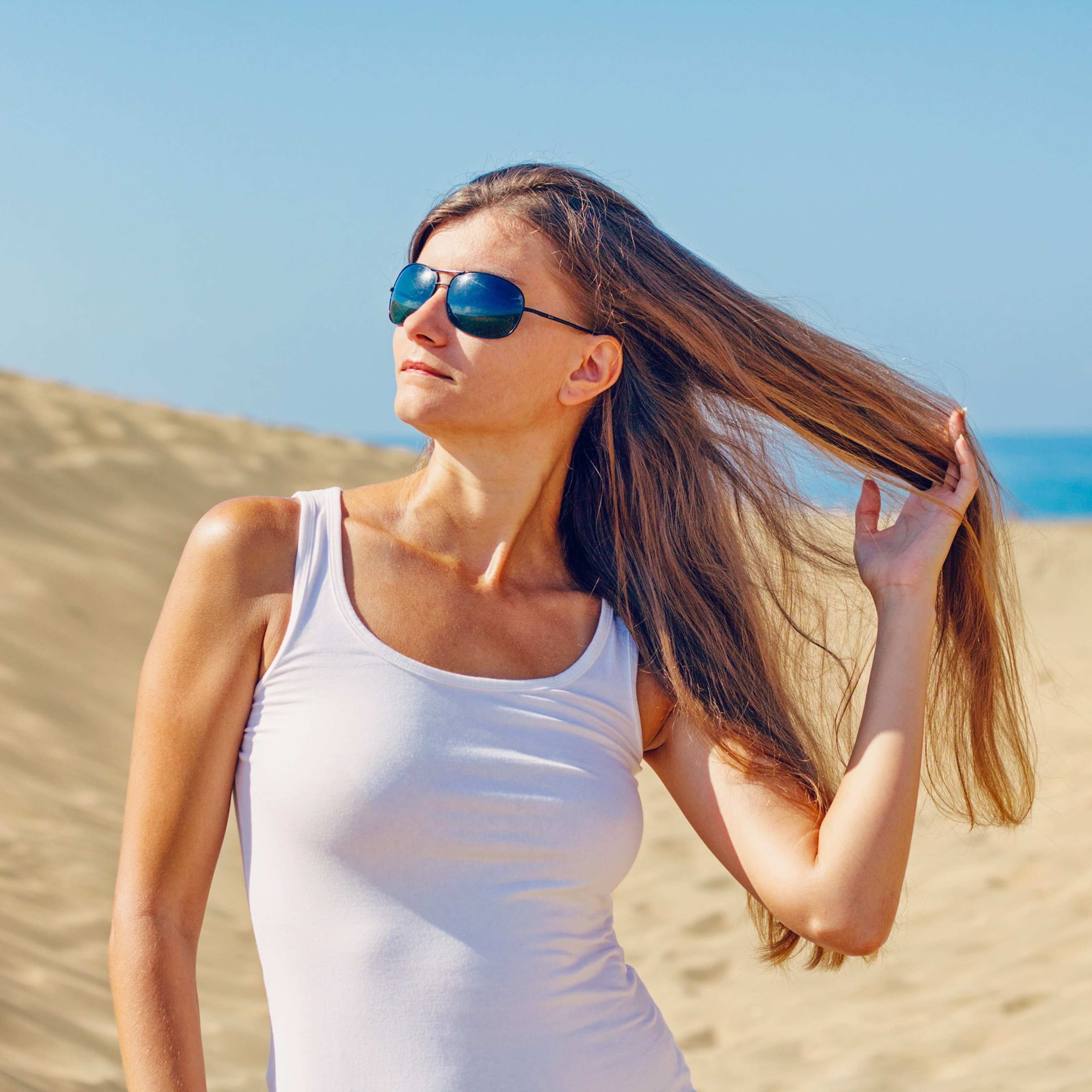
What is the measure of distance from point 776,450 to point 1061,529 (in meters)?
17.2

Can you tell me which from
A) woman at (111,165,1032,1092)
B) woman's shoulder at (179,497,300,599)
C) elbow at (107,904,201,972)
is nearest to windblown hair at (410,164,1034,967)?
woman at (111,165,1032,1092)

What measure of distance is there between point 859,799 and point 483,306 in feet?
3.06

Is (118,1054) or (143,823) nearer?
(143,823)

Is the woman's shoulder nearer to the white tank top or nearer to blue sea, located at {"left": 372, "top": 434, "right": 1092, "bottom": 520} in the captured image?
the white tank top

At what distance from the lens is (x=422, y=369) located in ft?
5.98

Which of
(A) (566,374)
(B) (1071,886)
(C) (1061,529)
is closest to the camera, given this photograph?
(A) (566,374)

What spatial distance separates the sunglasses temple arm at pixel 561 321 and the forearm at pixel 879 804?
700 millimetres

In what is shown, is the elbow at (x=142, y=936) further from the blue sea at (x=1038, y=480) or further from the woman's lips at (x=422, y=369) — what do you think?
the blue sea at (x=1038, y=480)

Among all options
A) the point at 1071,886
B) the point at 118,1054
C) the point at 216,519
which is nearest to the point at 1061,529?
the point at 1071,886

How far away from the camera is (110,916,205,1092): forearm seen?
4.82 feet

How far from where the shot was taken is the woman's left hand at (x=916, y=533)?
197 cm

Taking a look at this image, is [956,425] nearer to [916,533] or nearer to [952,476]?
[952,476]

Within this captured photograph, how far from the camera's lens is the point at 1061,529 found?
17859mm

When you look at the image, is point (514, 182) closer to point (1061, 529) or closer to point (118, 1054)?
point (118, 1054)
